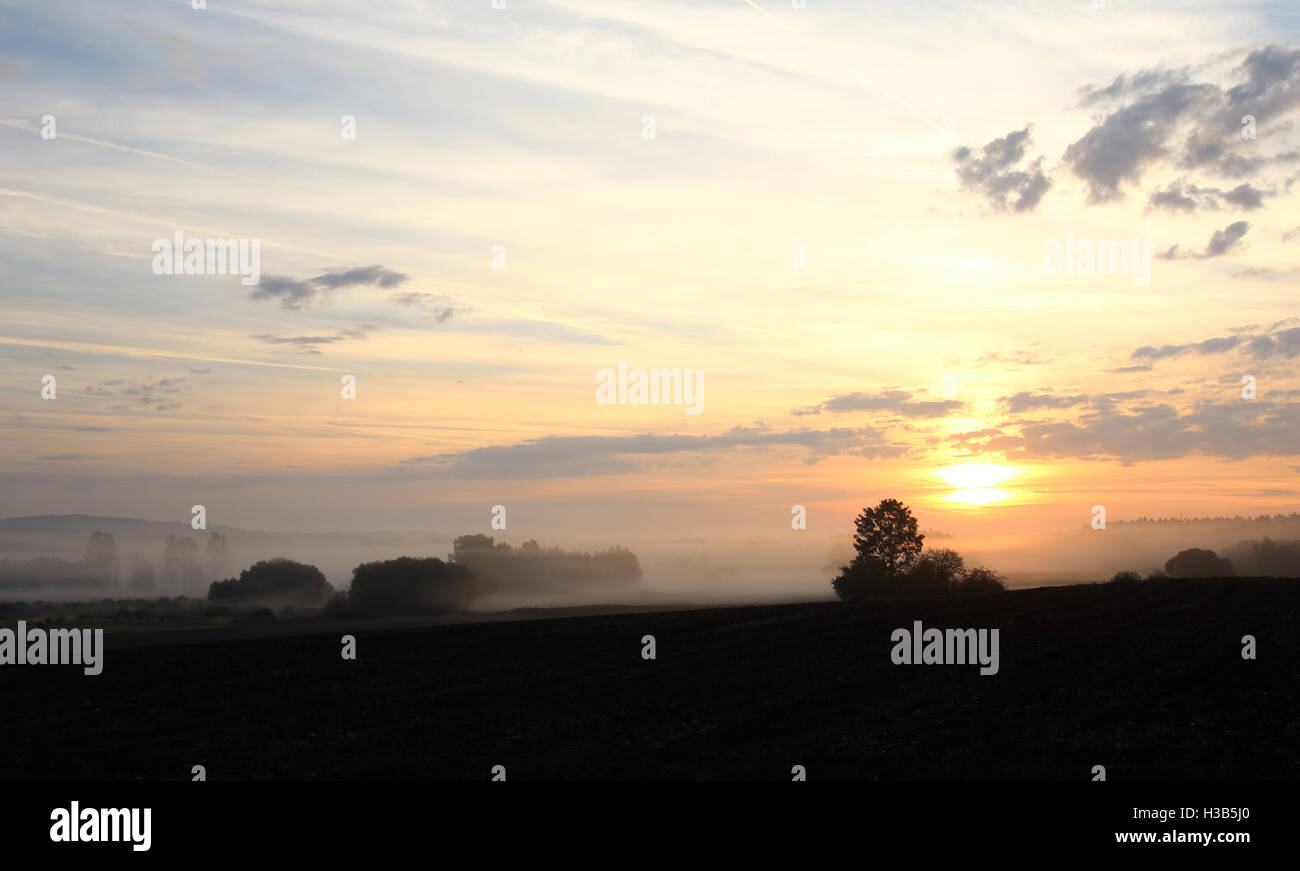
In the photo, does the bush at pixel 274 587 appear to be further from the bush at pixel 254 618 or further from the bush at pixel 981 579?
the bush at pixel 981 579

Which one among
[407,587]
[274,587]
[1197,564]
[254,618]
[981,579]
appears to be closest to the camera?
[981,579]

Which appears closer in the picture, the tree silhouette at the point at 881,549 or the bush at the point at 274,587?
the tree silhouette at the point at 881,549

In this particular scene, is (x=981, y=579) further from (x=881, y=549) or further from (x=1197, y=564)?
(x=1197, y=564)

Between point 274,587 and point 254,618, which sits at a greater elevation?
point 274,587

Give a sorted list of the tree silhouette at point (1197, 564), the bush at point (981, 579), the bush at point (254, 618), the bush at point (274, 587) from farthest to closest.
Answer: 1. the bush at point (274, 587)
2. the tree silhouette at point (1197, 564)
3. the bush at point (254, 618)
4. the bush at point (981, 579)

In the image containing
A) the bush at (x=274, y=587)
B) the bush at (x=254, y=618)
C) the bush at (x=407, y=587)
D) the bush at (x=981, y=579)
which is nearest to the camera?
the bush at (x=981, y=579)

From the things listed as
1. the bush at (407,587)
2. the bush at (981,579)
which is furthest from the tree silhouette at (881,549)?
the bush at (407,587)

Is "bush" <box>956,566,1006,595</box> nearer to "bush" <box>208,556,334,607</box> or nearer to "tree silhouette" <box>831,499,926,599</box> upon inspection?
"tree silhouette" <box>831,499,926,599</box>

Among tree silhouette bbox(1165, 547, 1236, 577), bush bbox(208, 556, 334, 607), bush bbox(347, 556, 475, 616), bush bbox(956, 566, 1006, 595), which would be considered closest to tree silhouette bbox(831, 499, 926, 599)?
bush bbox(956, 566, 1006, 595)

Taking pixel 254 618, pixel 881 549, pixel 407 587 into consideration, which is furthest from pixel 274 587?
pixel 881 549
